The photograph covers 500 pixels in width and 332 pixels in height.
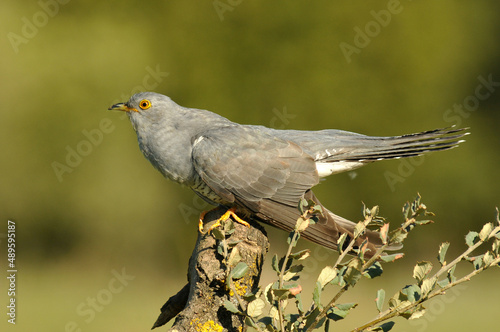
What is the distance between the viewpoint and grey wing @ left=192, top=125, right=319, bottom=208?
354 cm

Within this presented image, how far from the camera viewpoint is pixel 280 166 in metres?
3.68

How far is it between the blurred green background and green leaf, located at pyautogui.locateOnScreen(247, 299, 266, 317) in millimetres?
7457

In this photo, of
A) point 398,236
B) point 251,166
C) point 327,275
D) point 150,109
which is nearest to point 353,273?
point 327,275

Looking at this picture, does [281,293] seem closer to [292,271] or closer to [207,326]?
[292,271]

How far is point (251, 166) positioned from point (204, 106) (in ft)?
21.3

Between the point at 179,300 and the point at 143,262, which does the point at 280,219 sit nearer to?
the point at 179,300

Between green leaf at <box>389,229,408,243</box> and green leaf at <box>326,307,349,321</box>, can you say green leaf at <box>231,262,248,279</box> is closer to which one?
green leaf at <box>326,307,349,321</box>

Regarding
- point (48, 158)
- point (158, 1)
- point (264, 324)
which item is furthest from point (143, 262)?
point (264, 324)

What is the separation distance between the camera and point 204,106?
10.0 metres

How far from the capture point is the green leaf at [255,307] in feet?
7.09

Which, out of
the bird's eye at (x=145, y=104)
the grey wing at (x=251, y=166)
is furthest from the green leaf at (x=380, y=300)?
the bird's eye at (x=145, y=104)

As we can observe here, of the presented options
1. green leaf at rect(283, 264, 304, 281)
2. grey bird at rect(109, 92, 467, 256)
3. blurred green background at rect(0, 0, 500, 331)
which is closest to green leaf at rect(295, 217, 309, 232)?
green leaf at rect(283, 264, 304, 281)

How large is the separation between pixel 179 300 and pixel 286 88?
7.28 m

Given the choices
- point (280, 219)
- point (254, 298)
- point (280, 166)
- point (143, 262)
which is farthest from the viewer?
point (143, 262)
